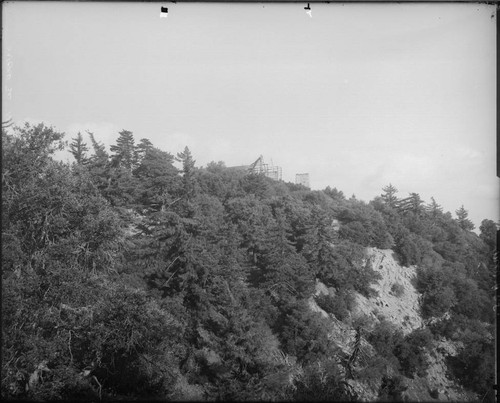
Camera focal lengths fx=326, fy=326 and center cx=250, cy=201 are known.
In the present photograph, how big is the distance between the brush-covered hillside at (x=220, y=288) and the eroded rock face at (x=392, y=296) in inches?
4.8

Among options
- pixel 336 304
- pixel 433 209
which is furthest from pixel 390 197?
pixel 336 304

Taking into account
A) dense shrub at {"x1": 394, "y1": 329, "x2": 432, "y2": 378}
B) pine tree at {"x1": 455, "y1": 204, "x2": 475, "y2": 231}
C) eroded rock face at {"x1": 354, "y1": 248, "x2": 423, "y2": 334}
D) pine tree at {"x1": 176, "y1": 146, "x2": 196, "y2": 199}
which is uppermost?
pine tree at {"x1": 176, "y1": 146, "x2": 196, "y2": 199}

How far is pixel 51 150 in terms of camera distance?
10.6 metres

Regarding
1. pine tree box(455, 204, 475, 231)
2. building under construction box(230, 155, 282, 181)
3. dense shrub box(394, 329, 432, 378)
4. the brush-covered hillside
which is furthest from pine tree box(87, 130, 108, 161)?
pine tree box(455, 204, 475, 231)

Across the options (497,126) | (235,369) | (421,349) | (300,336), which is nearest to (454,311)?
(421,349)

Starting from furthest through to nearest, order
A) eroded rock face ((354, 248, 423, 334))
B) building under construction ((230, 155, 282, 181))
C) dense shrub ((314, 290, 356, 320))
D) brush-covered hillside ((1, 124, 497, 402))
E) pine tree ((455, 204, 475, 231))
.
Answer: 1. building under construction ((230, 155, 282, 181))
2. pine tree ((455, 204, 475, 231))
3. eroded rock face ((354, 248, 423, 334))
4. dense shrub ((314, 290, 356, 320))
5. brush-covered hillside ((1, 124, 497, 402))

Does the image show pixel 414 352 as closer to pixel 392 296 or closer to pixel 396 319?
pixel 396 319

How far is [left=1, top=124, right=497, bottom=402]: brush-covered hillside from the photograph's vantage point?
986 centimetres

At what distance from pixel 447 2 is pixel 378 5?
150 cm

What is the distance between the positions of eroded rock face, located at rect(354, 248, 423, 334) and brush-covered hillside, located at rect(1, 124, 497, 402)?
12 cm

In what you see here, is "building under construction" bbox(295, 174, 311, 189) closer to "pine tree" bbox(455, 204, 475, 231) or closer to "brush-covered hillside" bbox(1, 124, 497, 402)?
"brush-covered hillside" bbox(1, 124, 497, 402)

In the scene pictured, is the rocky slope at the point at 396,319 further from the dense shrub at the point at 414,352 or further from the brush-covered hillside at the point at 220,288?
the dense shrub at the point at 414,352

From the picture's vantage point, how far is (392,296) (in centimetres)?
2498

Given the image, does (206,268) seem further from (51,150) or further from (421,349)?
(421,349)
